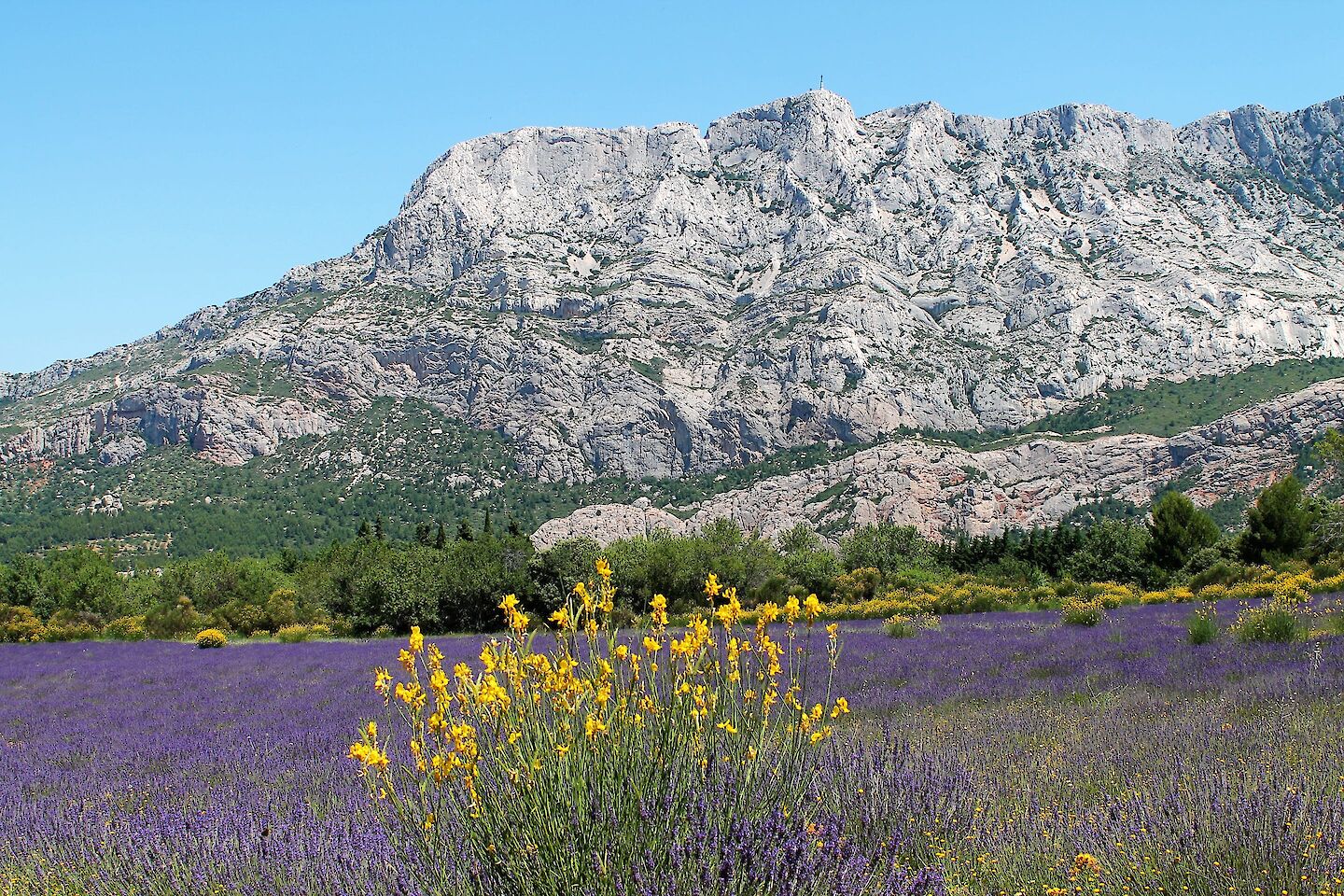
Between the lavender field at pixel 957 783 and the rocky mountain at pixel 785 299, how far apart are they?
305 ft

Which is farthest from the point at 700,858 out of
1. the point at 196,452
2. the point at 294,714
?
the point at 196,452

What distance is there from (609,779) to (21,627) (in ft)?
116

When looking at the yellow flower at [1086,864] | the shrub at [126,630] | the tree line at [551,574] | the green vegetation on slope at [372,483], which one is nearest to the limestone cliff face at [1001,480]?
the green vegetation on slope at [372,483]

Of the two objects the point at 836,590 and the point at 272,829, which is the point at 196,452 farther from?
the point at 272,829

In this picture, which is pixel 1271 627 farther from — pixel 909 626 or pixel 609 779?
pixel 609 779

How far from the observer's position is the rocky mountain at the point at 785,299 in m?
112

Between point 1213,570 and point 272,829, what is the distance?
2995 cm

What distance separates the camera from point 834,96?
16350cm

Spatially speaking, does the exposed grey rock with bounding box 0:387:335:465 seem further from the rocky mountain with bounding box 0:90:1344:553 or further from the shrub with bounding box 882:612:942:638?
the shrub with bounding box 882:612:942:638

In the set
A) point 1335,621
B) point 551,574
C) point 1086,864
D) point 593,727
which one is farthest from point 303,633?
point 1086,864

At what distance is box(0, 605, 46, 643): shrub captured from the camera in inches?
1158

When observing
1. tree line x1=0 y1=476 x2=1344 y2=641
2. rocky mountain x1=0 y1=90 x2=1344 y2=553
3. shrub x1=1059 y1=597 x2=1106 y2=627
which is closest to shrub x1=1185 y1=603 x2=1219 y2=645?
shrub x1=1059 y1=597 x2=1106 y2=627

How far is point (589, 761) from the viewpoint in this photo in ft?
9.57

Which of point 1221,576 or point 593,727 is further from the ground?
point 593,727
